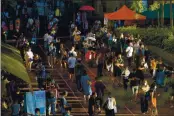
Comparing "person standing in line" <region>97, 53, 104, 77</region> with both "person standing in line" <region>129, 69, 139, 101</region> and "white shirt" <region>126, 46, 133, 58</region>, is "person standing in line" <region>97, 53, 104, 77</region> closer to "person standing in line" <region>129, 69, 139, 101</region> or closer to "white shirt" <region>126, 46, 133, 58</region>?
"white shirt" <region>126, 46, 133, 58</region>

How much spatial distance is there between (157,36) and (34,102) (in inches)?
715

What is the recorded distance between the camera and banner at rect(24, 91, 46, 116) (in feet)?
52.6

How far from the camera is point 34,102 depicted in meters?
16.1

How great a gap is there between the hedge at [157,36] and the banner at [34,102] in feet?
48.7

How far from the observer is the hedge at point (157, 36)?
101 ft

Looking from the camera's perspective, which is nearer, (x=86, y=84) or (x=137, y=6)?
(x=86, y=84)

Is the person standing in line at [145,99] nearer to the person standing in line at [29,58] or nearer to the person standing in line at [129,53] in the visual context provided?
the person standing in line at [29,58]

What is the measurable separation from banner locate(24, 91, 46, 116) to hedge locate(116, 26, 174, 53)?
14842 mm

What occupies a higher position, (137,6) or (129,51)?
(137,6)

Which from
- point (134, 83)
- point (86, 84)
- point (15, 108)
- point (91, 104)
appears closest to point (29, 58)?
point (86, 84)

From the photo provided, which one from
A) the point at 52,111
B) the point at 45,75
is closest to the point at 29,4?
the point at 45,75

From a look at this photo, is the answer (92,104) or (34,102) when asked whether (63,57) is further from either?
(34,102)

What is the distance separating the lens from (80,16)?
42.5m

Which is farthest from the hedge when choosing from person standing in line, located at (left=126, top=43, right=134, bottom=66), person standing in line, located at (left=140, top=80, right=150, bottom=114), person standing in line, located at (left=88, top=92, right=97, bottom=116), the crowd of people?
person standing in line, located at (left=88, top=92, right=97, bottom=116)
